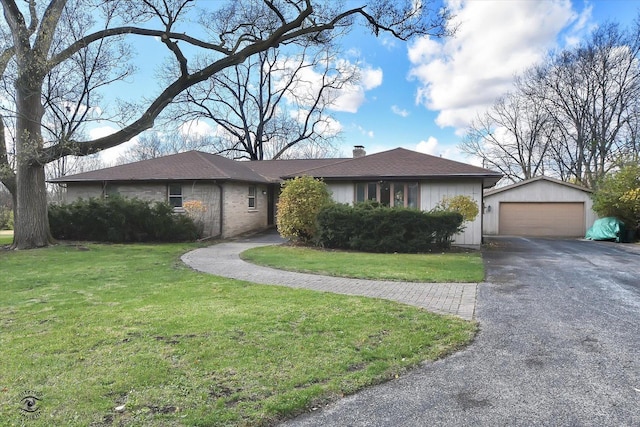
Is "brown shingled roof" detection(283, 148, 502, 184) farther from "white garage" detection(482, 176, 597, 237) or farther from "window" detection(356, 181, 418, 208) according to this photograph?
"white garage" detection(482, 176, 597, 237)

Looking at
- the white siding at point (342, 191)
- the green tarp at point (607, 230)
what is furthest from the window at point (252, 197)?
the green tarp at point (607, 230)

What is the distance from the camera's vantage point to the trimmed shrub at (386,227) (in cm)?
1406

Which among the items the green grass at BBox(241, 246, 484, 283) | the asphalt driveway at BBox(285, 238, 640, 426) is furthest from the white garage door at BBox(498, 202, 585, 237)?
the asphalt driveway at BBox(285, 238, 640, 426)

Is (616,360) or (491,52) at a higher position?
(491,52)

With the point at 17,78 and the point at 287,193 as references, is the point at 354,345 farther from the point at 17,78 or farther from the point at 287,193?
the point at 17,78

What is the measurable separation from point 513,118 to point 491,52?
23.0 meters

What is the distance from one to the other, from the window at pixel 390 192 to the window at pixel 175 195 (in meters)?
8.20

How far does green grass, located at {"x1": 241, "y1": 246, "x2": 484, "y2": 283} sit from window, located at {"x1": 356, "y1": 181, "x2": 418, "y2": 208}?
394 centimetres

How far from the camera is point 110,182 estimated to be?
63.9 feet

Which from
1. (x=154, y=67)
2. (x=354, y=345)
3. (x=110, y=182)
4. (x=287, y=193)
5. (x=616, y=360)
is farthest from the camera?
(x=154, y=67)

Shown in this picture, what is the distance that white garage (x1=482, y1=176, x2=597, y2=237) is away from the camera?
2361 centimetres

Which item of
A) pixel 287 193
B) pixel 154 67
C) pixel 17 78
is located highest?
pixel 154 67

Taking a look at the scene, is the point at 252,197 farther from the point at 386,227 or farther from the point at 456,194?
the point at 456,194

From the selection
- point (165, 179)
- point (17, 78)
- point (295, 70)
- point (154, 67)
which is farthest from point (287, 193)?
point (295, 70)
